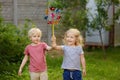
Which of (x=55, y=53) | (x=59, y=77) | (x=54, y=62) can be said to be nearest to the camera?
(x=59, y=77)

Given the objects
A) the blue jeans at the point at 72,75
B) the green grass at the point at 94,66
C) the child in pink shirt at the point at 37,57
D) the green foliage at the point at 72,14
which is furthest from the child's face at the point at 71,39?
the green foliage at the point at 72,14

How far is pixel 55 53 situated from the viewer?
44.1 ft

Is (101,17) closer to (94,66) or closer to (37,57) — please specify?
(94,66)

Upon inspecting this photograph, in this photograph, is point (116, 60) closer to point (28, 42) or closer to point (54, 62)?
point (54, 62)

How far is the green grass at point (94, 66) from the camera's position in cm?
920

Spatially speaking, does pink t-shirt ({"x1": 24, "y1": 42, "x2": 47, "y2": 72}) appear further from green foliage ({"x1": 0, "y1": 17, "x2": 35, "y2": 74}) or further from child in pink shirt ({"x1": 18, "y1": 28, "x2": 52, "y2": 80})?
green foliage ({"x1": 0, "y1": 17, "x2": 35, "y2": 74})

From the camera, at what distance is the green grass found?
9201 mm

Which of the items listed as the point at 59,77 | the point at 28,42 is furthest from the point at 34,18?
the point at 28,42

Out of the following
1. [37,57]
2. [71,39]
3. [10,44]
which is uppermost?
[71,39]

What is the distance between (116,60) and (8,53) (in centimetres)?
534

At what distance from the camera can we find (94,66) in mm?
11312

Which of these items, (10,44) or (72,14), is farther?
(72,14)

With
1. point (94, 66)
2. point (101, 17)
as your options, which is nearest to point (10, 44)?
point (94, 66)

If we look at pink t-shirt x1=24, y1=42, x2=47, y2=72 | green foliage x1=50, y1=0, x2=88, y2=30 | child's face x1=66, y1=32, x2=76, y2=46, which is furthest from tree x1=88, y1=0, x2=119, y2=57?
pink t-shirt x1=24, y1=42, x2=47, y2=72
